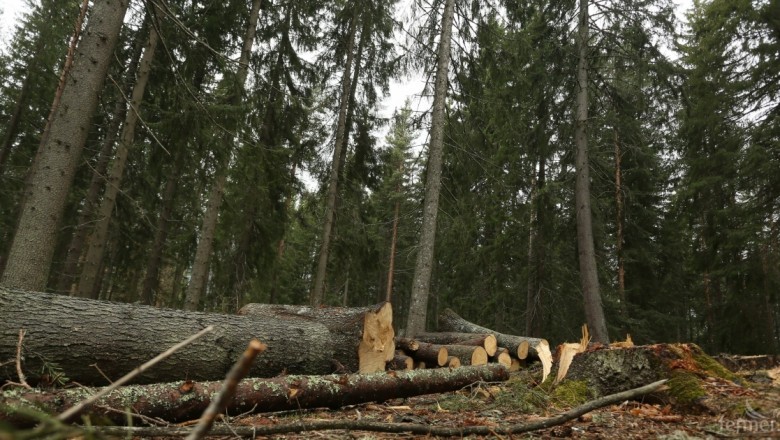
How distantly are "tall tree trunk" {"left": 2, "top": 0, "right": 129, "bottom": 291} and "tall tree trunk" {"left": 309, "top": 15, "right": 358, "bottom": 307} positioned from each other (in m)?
8.14

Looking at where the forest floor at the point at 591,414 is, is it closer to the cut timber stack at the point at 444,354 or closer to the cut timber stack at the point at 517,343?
the cut timber stack at the point at 517,343

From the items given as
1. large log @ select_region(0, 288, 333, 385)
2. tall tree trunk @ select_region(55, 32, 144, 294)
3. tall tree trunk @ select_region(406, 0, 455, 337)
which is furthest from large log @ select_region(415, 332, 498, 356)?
tall tree trunk @ select_region(55, 32, 144, 294)

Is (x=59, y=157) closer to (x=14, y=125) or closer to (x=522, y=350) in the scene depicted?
(x=522, y=350)

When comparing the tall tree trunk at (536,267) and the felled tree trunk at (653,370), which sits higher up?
the tall tree trunk at (536,267)

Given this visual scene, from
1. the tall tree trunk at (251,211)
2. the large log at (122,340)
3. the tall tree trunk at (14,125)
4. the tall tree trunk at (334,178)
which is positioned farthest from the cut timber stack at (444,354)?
the tall tree trunk at (14,125)

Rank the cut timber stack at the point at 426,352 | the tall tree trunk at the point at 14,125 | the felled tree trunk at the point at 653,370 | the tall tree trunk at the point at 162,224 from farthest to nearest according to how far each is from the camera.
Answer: the tall tree trunk at the point at 14,125 < the tall tree trunk at the point at 162,224 < the cut timber stack at the point at 426,352 < the felled tree trunk at the point at 653,370

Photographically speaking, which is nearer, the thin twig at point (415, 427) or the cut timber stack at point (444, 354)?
the thin twig at point (415, 427)

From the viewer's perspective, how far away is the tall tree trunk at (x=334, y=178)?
1288 cm

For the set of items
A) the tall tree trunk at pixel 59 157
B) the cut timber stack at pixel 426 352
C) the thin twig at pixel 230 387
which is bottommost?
the cut timber stack at pixel 426 352

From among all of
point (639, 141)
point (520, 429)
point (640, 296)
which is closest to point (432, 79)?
point (639, 141)

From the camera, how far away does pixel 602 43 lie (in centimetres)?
1191

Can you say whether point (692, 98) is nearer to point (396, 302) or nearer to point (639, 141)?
point (639, 141)

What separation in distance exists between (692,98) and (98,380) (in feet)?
55.3

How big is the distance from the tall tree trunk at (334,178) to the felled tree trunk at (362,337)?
280 inches
